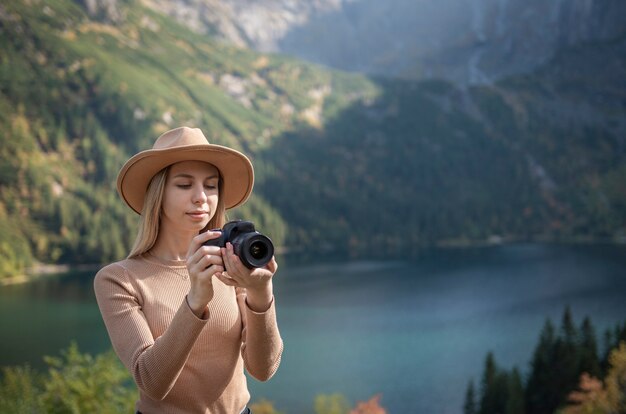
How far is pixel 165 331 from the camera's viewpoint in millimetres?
2607

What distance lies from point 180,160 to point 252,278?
0.71 metres

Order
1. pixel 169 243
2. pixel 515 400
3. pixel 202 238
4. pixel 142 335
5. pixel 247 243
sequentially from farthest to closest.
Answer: pixel 515 400 < pixel 169 243 < pixel 142 335 < pixel 202 238 < pixel 247 243

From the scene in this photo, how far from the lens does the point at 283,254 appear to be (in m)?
124

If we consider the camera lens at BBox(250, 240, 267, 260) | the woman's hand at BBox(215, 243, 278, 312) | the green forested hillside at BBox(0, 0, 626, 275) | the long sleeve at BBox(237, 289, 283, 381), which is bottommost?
the long sleeve at BBox(237, 289, 283, 381)

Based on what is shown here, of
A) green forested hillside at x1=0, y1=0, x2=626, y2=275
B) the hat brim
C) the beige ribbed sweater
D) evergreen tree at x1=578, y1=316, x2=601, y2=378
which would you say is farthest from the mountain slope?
the beige ribbed sweater

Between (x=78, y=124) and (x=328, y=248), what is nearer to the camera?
(x=328, y=248)

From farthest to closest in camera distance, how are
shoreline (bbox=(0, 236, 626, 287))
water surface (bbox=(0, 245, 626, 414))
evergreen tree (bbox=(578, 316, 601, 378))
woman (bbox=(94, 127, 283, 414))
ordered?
1. shoreline (bbox=(0, 236, 626, 287))
2. water surface (bbox=(0, 245, 626, 414))
3. evergreen tree (bbox=(578, 316, 601, 378))
4. woman (bbox=(94, 127, 283, 414))

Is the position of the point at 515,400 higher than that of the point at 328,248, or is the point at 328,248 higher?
the point at 328,248

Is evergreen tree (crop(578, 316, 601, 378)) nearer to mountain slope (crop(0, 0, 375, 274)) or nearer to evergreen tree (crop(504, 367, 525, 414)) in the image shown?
evergreen tree (crop(504, 367, 525, 414))

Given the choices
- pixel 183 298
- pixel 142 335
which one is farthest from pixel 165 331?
pixel 183 298

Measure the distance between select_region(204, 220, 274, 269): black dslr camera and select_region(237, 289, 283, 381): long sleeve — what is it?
353 mm

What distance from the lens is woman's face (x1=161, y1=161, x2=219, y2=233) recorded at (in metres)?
2.89

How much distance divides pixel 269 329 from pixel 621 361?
114ft

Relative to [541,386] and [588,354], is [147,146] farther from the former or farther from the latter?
[588,354]
